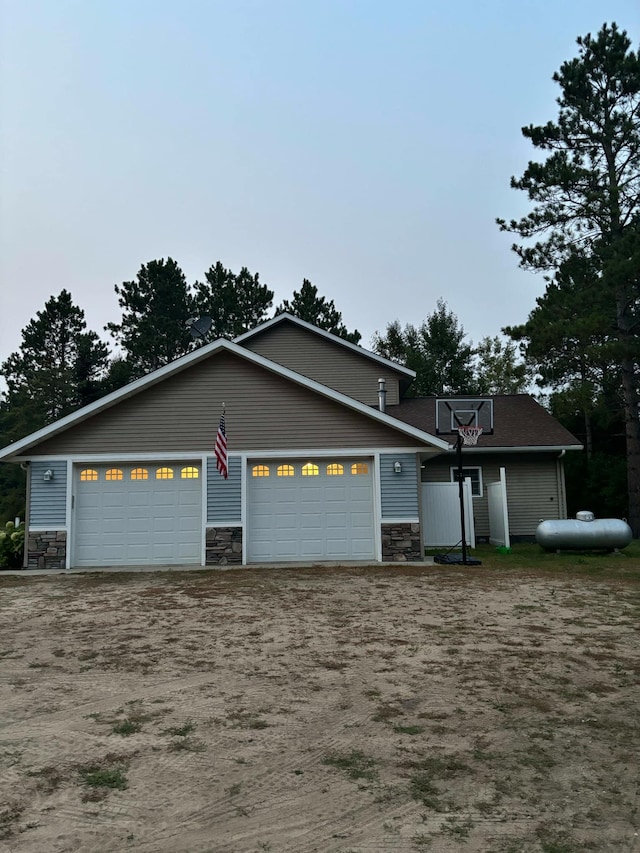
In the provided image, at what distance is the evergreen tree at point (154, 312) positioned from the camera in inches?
1395

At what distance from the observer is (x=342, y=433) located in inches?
527

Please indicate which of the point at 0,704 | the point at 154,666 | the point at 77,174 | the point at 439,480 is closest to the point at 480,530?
the point at 439,480

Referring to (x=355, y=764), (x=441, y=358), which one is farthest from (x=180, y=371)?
(x=441, y=358)

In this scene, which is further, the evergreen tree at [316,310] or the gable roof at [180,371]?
the evergreen tree at [316,310]

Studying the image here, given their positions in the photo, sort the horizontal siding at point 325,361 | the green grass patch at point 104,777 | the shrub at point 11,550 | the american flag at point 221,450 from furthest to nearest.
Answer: the horizontal siding at point 325,361 → the shrub at point 11,550 → the american flag at point 221,450 → the green grass patch at point 104,777

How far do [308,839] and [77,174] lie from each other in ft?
73.0

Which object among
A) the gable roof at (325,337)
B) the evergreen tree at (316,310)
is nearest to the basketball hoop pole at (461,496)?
the gable roof at (325,337)

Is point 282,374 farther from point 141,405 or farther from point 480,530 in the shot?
point 480,530

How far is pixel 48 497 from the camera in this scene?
42.7 feet

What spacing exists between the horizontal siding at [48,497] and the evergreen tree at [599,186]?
53.5 feet

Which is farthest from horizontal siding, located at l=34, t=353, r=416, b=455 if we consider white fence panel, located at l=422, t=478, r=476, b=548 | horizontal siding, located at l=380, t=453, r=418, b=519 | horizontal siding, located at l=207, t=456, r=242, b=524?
white fence panel, located at l=422, t=478, r=476, b=548

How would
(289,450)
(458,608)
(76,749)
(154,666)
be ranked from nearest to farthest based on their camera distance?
1. (76,749)
2. (154,666)
3. (458,608)
4. (289,450)

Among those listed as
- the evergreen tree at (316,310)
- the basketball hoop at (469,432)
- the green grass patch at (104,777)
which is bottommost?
the green grass patch at (104,777)

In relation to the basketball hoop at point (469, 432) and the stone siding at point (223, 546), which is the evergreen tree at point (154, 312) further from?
the basketball hoop at point (469, 432)
